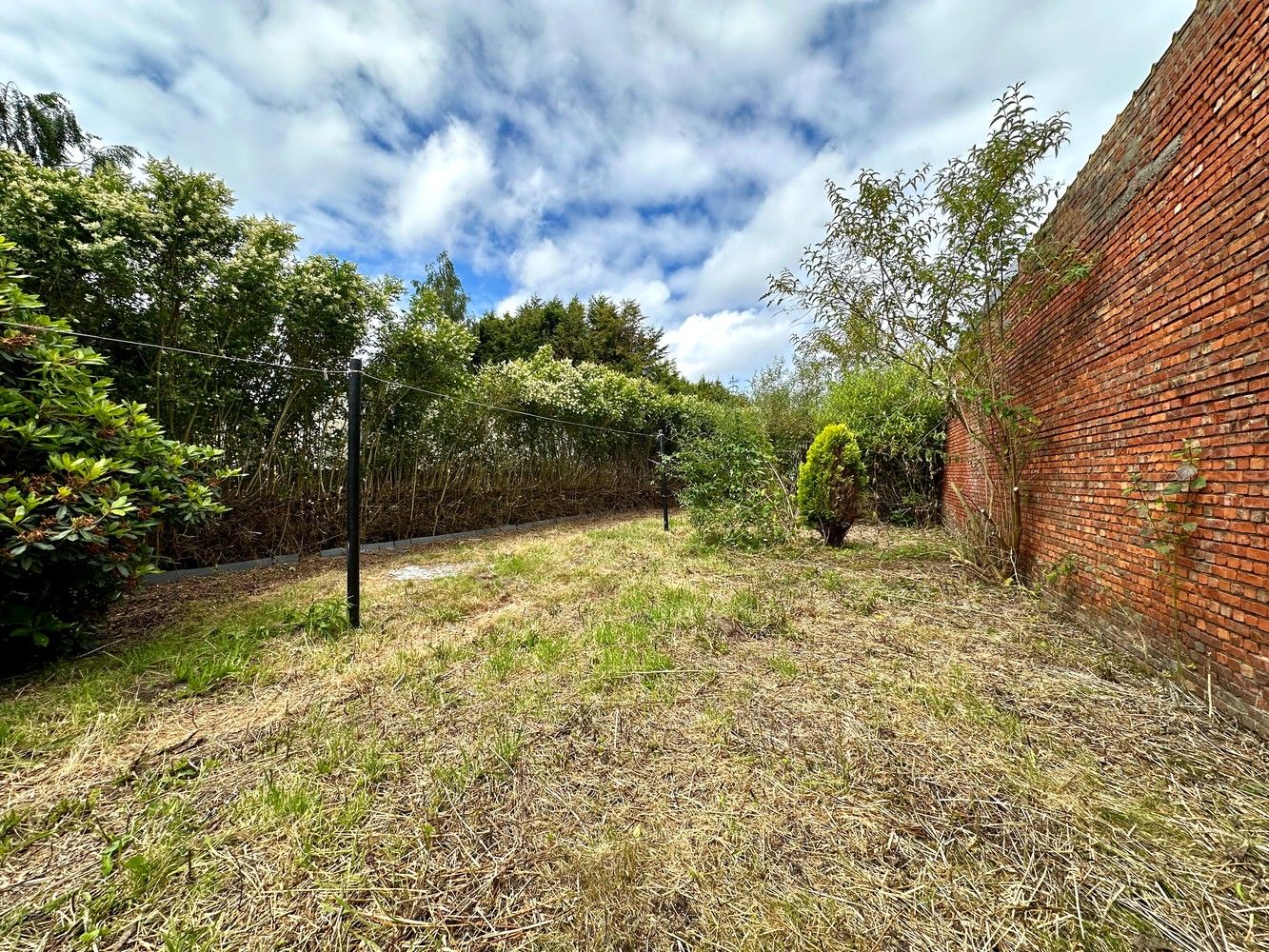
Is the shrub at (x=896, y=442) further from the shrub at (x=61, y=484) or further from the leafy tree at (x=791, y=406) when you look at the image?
the shrub at (x=61, y=484)

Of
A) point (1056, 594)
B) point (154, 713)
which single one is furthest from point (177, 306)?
point (1056, 594)

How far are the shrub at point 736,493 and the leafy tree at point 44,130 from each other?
877 cm

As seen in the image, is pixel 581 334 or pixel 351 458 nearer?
pixel 351 458

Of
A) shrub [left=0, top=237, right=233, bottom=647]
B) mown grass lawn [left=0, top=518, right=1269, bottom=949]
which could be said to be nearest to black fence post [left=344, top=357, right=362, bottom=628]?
mown grass lawn [left=0, top=518, right=1269, bottom=949]

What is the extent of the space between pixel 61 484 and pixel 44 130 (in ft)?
27.4

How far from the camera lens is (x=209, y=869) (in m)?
1.19

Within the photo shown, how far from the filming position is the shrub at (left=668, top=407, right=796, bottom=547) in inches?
231

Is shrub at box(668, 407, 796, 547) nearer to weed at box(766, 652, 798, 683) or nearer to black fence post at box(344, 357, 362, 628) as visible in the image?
weed at box(766, 652, 798, 683)

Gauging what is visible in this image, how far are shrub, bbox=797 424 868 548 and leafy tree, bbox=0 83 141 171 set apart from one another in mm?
10020

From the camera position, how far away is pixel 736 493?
239 inches

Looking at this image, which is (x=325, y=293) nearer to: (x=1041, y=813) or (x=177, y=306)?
(x=177, y=306)

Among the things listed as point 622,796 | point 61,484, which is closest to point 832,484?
point 622,796

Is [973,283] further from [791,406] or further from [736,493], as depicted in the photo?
[791,406]

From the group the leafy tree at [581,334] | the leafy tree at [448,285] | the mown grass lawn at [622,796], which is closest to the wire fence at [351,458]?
the mown grass lawn at [622,796]
